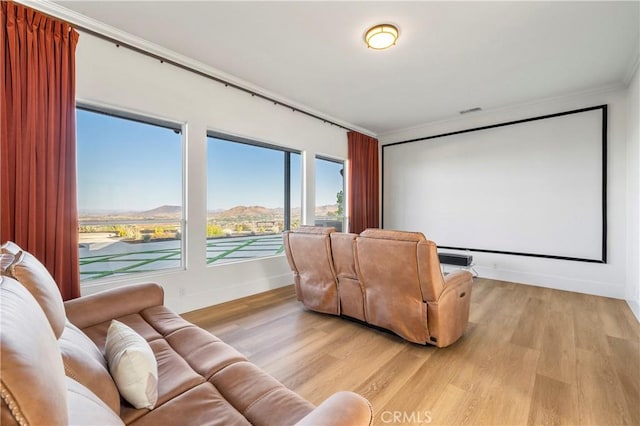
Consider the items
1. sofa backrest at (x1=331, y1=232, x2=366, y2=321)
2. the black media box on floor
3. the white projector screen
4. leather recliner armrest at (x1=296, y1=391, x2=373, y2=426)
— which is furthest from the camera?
the black media box on floor

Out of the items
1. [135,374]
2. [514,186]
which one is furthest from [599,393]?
[514,186]

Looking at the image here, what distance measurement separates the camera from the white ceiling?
237 centimetres

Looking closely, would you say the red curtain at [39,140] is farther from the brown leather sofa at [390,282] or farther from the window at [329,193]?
the window at [329,193]

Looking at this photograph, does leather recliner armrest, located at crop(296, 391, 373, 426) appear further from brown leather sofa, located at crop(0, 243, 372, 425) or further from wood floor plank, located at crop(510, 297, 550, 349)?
wood floor plank, located at crop(510, 297, 550, 349)

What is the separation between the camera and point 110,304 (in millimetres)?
1790

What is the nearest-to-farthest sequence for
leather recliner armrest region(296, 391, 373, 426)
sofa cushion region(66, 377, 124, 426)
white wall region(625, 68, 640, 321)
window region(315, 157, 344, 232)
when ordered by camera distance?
1. sofa cushion region(66, 377, 124, 426)
2. leather recliner armrest region(296, 391, 373, 426)
3. white wall region(625, 68, 640, 321)
4. window region(315, 157, 344, 232)

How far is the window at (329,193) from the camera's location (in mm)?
5102

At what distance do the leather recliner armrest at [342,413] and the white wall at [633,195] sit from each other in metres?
3.87

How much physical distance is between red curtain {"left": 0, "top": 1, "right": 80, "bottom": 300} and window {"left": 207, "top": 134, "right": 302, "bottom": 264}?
1405mm

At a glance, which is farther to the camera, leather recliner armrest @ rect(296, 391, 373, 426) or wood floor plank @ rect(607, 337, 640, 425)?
wood floor plank @ rect(607, 337, 640, 425)

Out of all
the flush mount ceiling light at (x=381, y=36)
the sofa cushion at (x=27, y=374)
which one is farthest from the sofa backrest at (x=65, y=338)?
the flush mount ceiling light at (x=381, y=36)

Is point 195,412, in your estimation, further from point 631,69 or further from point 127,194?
point 631,69

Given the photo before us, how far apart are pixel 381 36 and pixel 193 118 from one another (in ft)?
7.27

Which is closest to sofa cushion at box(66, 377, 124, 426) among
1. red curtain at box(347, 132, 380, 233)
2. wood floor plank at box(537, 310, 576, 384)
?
wood floor plank at box(537, 310, 576, 384)
